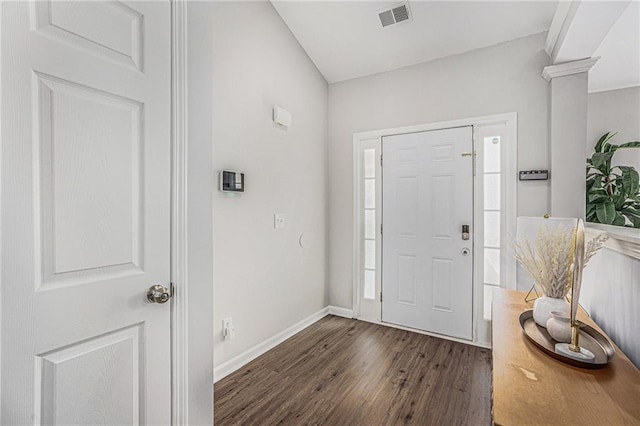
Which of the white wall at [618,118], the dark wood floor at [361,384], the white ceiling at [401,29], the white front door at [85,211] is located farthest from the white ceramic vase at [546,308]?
the white wall at [618,118]

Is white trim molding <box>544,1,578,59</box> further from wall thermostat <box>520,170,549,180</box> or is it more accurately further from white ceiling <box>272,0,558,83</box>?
wall thermostat <box>520,170,549,180</box>

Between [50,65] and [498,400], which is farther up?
[50,65]

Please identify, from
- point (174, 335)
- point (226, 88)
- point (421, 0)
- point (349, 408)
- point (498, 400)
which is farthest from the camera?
point (421, 0)

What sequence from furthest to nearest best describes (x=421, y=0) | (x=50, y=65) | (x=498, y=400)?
(x=421, y=0) < (x=50, y=65) < (x=498, y=400)

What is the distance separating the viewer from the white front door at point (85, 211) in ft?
2.90

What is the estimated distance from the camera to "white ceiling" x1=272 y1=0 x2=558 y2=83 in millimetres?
2480

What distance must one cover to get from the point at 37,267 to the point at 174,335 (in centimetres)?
55

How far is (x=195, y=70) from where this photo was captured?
136 cm

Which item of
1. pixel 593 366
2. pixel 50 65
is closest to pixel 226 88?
pixel 50 65

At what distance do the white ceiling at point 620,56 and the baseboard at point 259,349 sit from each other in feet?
11.8

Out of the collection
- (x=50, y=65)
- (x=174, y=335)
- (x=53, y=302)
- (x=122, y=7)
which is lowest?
(x=174, y=335)

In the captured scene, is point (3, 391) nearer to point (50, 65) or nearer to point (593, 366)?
point (50, 65)

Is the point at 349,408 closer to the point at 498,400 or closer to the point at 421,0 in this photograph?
the point at 498,400

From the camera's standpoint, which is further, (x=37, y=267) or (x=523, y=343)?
(x=523, y=343)
